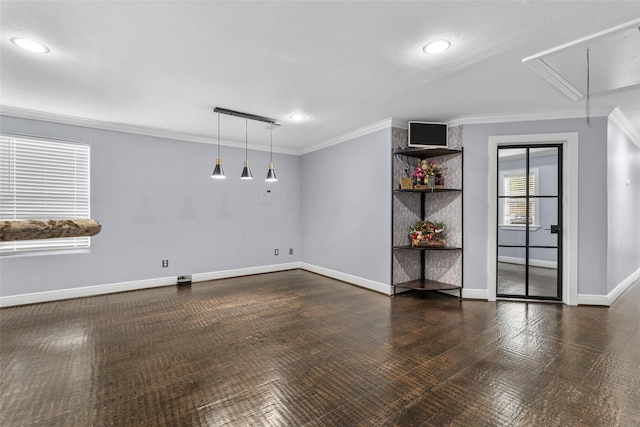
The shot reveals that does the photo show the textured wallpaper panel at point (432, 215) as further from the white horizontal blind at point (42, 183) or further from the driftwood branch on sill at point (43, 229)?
the white horizontal blind at point (42, 183)

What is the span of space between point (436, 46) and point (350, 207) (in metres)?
3.18

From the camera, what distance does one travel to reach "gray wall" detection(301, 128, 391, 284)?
15.6ft

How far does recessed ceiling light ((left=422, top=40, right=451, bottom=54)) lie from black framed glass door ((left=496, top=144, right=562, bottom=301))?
243 cm

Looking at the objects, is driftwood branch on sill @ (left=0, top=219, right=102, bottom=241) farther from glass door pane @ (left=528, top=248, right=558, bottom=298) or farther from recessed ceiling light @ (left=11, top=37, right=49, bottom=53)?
glass door pane @ (left=528, top=248, right=558, bottom=298)

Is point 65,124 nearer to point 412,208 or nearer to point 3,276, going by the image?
point 3,276

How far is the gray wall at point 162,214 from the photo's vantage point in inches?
174

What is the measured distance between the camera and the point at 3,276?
4.06m

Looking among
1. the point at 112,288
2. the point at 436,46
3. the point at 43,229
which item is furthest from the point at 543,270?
the point at 112,288

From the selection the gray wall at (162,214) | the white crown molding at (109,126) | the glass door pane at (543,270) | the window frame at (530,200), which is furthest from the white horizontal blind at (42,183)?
the glass door pane at (543,270)

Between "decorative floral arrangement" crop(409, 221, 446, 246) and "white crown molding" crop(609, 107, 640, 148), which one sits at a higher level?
"white crown molding" crop(609, 107, 640, 148)

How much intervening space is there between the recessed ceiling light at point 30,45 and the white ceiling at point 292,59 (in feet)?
0.23

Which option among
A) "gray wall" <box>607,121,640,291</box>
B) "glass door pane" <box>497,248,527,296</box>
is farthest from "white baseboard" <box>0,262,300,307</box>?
"gray wall" <box>607,121,640,291</box>

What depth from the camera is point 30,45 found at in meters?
2.52

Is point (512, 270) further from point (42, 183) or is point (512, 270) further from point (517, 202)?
point (42, 183)
